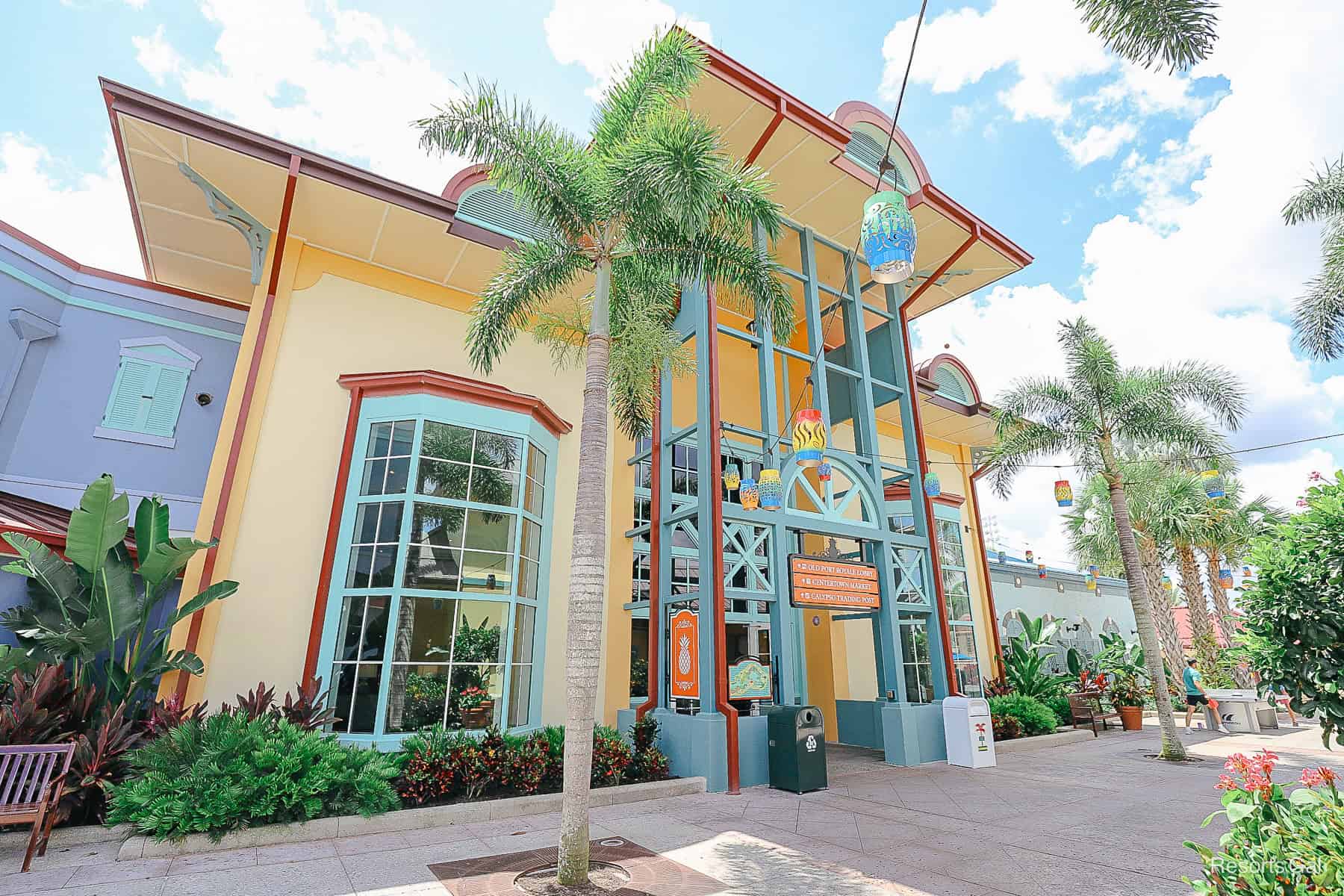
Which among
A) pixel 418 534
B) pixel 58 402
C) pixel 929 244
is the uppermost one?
pixel 929 244

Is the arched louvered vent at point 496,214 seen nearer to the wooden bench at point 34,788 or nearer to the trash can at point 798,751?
the wooden bench at point 34,788

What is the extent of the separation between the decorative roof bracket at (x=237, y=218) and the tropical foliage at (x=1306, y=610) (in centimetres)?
1332

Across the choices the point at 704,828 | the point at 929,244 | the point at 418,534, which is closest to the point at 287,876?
the point at 704,828

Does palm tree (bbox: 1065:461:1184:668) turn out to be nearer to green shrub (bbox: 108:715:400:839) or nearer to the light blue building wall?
green shrub (bbox: 108:715:400:839)

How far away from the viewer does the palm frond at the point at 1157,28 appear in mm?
6156

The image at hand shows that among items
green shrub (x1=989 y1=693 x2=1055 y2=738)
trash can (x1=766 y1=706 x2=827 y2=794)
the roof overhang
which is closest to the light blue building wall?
the roof overhang

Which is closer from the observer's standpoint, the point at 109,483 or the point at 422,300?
the point at 109,483

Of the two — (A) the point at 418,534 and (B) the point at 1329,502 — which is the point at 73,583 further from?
(B) the point at 1329,502

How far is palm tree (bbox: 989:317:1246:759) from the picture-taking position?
13312 mm

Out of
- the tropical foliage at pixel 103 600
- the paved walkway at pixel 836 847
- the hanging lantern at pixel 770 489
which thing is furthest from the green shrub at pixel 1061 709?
the tropical foliage at pixel 103 600

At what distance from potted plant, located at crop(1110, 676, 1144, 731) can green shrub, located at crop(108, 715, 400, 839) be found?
58.9 ft

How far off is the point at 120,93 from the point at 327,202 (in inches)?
106

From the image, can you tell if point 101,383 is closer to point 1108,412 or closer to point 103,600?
point 103,600

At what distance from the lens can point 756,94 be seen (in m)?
10.9
